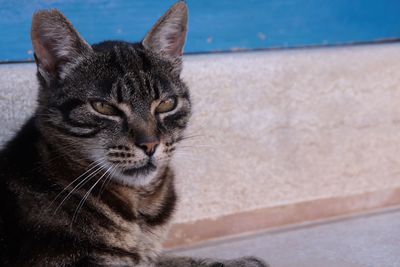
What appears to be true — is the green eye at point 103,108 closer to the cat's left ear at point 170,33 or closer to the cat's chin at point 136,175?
the cat's chin at point 136,175

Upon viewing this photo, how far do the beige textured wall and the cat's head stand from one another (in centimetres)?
65

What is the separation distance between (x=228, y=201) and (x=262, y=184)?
20cm

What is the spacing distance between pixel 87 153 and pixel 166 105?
34 cm

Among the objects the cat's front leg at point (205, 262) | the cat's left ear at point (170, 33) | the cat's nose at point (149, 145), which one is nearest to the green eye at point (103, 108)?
the cat's nose at point (149, 145)

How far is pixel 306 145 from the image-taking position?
3.07 metres

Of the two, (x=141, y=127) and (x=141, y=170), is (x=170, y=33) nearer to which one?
(x=141, y=127)

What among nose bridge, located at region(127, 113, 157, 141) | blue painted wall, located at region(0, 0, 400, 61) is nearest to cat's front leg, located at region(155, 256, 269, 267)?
nose bridge, located at region(127, 113, 157, 141)

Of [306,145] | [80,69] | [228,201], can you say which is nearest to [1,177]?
[80,69]

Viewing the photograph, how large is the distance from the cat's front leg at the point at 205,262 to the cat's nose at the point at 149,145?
0.54 metres

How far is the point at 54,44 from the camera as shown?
208cm

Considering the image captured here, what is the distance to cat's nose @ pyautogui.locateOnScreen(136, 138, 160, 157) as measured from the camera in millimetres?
2006

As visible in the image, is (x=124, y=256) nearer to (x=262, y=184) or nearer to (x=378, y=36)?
(x=262, y=184)

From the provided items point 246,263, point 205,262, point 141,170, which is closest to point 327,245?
point 246,263

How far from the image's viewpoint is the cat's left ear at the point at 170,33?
87.6 inches
